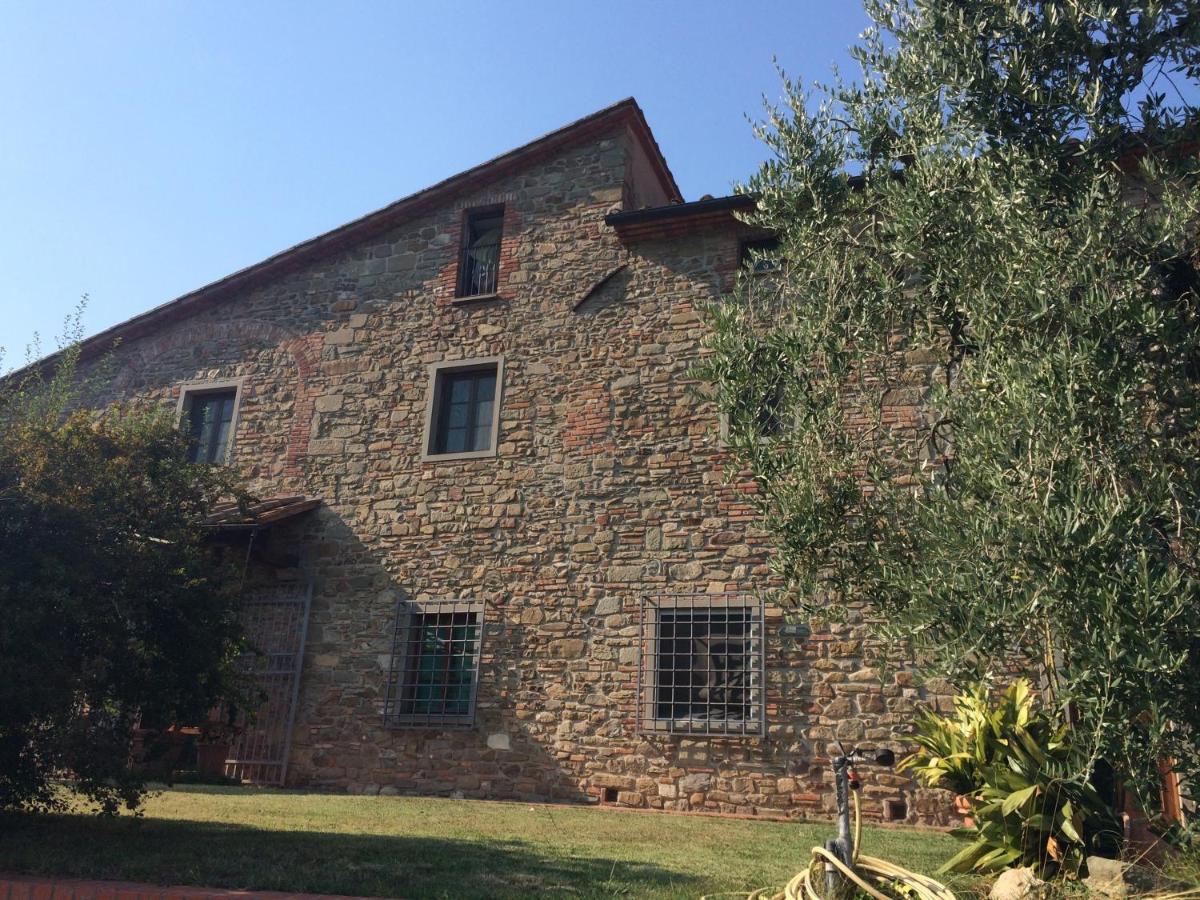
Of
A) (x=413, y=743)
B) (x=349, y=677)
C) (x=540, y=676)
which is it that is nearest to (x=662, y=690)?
(x=540, y=676)

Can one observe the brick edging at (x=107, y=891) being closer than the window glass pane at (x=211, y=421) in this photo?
Yes

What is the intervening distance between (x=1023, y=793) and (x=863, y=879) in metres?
1.73

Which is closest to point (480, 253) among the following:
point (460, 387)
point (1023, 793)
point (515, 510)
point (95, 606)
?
point (460, 387)

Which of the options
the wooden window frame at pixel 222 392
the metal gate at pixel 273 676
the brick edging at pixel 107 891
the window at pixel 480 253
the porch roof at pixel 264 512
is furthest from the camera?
the wooden window frame at pixel 222 392

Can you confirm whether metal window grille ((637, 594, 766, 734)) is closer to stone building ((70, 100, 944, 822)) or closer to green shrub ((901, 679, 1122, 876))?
stone building ((70, 100, 944, 822))

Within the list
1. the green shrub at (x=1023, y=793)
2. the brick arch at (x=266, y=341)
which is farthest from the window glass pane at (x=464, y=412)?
the green shrub at (x=1023, y=793)

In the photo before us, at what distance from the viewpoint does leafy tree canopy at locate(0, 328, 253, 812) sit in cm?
561

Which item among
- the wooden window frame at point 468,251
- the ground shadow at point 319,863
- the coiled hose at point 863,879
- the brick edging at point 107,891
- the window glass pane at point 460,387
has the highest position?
the wooden window frame at point 468,251

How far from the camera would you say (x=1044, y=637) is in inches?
185

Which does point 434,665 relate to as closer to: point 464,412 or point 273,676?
point 273,676

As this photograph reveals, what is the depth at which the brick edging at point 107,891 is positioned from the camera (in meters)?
4.25

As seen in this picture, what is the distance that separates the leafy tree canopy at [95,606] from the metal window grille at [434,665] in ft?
12.1

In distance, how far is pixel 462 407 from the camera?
11531 millimetres

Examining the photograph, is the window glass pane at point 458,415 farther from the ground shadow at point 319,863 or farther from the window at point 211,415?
the ground shadow at point 319,863
